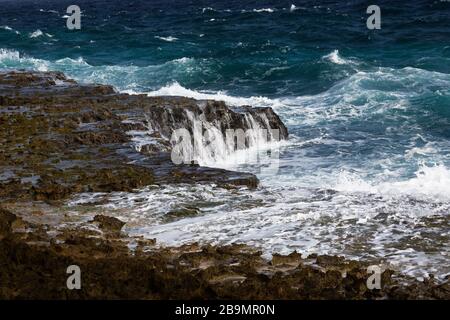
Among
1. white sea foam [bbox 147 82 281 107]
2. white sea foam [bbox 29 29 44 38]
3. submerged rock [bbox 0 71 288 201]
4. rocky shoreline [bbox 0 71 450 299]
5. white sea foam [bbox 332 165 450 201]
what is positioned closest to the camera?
rocky shoreline [bbox 0 71 450 299]

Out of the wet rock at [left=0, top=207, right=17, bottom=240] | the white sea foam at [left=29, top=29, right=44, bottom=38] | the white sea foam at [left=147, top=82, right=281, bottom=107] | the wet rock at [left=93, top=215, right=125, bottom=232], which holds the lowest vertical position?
the white sea foam at [left=147, top=82, right=281, bottom=107]

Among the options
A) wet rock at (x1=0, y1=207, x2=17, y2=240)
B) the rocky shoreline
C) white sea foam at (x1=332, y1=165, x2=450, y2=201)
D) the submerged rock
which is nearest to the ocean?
white sea foam at (x1=332, y1=165, x2=450, y2=201)

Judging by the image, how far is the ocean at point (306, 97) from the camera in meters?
12.7

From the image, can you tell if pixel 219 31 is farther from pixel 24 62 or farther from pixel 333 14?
pixel 24 62

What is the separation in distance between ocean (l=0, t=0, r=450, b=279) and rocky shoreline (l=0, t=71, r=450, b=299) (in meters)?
0.69

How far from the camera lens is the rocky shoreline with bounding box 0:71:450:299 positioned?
966cm

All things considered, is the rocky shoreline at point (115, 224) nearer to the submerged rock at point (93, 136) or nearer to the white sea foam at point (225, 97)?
the submerged rock at point (93, 136)

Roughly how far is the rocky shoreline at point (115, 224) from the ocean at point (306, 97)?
689 millimetres

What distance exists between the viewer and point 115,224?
1288cm

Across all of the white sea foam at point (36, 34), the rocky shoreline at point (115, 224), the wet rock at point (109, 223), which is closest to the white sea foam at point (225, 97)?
the rocky shoreline at point (115, 224)

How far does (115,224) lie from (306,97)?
23043mm

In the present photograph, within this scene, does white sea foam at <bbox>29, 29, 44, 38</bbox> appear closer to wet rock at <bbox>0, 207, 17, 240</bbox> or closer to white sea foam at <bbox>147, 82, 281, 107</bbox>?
white sea foam at <bbox>147, 82, 281, 107</bbox>

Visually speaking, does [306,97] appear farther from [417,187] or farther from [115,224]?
[115,224]

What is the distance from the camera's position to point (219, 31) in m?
60.6
